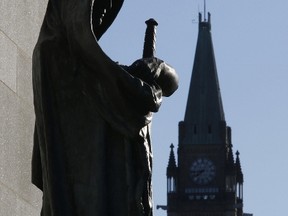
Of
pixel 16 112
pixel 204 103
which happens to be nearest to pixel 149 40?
pixel 16 112

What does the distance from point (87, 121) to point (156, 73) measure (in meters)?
0.35

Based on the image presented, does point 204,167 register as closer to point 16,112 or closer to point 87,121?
point 16,112

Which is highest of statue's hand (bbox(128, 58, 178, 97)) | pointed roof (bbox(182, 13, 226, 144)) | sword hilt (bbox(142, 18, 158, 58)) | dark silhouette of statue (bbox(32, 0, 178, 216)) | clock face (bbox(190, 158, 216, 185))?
pointed roof (bbox(182, 13, 226, 144))

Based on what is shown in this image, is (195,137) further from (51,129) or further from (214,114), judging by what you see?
(51,129)

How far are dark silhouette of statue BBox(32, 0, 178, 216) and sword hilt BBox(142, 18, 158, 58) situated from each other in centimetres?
18

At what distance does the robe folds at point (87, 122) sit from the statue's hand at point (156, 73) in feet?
0.24

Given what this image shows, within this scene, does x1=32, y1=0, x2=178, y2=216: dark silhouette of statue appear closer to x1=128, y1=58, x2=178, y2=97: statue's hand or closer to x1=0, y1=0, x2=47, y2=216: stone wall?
x1=128, y1=58, x2=178, y2=97: statue's hand

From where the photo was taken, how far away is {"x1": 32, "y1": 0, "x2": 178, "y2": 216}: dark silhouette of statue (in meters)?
6.04

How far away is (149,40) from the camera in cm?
637

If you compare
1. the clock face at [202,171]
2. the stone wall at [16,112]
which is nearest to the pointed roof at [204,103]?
the clock face at [202,171]

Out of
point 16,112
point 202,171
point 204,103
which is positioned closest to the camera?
point 16,112

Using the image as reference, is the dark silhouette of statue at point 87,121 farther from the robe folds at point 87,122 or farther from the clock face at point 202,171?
the clock face at point 202,171

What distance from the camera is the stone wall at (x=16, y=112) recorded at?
759cm

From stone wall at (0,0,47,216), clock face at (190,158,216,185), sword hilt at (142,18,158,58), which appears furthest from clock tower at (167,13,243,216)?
sword hilt at (142,18,158,58)
